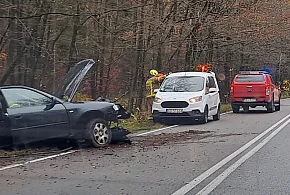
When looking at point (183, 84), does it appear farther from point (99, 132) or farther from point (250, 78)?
point (99, 132)

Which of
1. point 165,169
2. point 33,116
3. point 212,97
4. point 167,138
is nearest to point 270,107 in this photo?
point 212,97

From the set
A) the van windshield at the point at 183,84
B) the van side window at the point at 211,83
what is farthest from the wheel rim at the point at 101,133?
the van side window at the point at 211,83

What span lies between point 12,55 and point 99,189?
17.2 m

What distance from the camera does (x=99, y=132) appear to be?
12.6 meters

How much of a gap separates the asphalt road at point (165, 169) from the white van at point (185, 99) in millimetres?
4377

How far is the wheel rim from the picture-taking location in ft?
41.1

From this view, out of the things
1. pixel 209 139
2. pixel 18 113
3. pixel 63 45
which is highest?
pixel 63 45

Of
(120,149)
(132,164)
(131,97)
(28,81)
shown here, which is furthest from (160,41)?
(132,164)

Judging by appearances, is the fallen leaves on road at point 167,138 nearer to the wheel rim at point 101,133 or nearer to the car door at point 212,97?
the wheel rim at point 101,133

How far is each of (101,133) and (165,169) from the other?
10.5ft

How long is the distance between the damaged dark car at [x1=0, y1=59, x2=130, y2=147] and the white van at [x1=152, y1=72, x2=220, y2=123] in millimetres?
5830

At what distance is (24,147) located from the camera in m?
12.1

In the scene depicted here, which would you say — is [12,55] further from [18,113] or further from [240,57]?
[240,57]

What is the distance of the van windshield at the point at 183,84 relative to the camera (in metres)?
19.9
